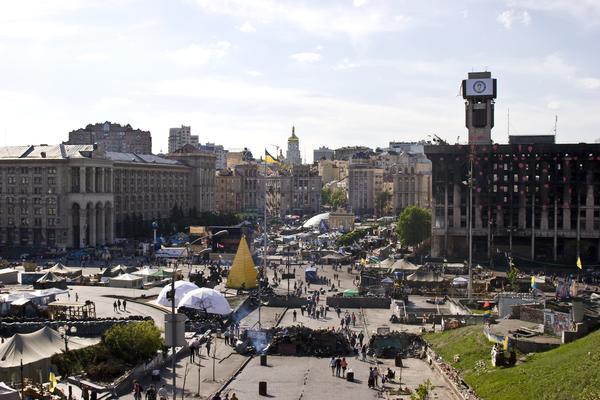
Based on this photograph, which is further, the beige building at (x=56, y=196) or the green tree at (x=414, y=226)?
the beige building at (x=56, y=196)

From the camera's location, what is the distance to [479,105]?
409ft

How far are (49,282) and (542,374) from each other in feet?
171

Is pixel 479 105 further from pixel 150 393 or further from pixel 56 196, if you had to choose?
pixel 150 393

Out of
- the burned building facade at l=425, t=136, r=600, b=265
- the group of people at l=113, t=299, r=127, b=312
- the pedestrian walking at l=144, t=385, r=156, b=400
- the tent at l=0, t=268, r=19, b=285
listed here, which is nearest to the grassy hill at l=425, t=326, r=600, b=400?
the pedestrian walking at l=144, t=385, r=156, b=400

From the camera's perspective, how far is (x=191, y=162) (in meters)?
180

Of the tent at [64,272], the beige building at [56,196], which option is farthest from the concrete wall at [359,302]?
the beige building at [56,196]

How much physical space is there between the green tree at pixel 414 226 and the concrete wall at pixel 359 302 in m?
48.7

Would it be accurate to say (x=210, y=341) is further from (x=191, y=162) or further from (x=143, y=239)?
(x=191, y=162)

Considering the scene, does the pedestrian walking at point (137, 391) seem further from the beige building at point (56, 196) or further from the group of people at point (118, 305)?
the beige building at point (56, 196)

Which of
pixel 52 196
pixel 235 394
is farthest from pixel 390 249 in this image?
pixel 235 394

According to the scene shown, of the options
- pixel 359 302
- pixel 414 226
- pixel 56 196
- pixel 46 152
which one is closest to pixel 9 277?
pixel 359 302

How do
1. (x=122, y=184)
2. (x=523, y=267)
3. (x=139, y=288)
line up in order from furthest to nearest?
(x=122, y=184) < (x=523, y=267) < (x=139, y=288)

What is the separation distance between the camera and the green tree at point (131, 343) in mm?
43906

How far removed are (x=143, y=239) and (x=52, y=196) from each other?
19.5 metres
